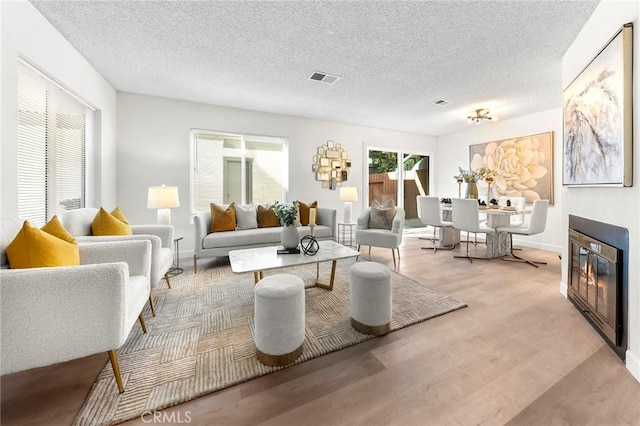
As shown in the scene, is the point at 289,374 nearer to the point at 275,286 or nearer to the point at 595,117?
the point at 275,286

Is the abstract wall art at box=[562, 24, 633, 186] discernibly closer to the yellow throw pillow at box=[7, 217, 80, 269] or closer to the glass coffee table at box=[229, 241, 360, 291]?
the glass coffee table at box=[229, 241, 360, 291]

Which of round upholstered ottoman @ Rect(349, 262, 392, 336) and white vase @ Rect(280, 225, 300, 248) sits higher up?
white vase @ Rect(280, 225, 300, 248)

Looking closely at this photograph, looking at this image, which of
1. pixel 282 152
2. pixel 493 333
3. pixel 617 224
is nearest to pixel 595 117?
pixel 617 224

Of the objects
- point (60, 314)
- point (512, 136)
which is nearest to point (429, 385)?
point (60, 314)

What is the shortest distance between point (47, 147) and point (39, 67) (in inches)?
27.9

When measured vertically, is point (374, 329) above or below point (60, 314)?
below

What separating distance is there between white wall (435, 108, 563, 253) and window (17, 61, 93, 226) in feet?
19.5

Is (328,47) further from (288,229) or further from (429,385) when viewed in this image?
(429,385)

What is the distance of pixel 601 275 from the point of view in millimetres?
1858

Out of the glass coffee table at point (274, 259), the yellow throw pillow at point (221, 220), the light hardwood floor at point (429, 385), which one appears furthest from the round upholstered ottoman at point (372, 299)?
the yellow throw pillow at point (221, 220)

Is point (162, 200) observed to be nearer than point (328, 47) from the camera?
No

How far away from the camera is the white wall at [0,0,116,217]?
1755 millimetres

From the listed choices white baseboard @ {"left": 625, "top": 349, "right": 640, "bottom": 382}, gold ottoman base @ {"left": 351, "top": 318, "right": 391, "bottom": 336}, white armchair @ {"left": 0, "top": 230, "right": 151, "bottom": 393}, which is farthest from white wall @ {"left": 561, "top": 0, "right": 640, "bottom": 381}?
white armchair @ {"left": 0, "top": 230, "right": 151, "bottom": 393}

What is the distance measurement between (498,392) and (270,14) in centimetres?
305
